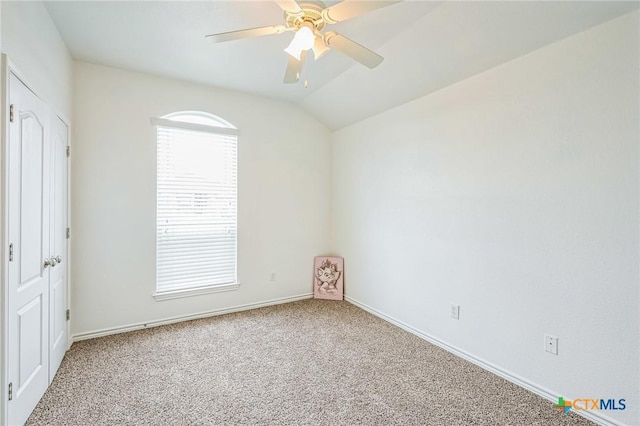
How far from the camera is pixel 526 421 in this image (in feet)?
5.91

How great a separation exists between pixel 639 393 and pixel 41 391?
3.68 metres

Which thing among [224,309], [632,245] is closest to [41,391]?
[224,309]

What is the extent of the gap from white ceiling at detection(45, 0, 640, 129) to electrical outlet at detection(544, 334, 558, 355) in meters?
2.01

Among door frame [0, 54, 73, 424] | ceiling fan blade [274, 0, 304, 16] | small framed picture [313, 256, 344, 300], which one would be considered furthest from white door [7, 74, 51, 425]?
small framed picture [313, 256, 344, 300]

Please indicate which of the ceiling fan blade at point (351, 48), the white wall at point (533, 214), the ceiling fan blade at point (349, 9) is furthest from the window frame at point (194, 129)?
the ceiling fan blade at point (349, 9)

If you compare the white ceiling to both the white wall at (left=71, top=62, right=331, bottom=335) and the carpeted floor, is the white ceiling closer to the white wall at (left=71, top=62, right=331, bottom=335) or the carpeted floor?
the white wall at (left=71, top=62, right=331, bottom=335)

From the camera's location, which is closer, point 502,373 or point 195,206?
point 502,373

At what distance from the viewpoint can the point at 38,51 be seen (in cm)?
194

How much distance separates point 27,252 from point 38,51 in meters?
1.32

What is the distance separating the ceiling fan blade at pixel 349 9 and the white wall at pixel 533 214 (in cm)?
140

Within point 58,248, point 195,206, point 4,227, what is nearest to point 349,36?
point 195,206

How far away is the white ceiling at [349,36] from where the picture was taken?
6.34ft

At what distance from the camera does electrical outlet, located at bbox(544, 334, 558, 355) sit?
2.00 metres

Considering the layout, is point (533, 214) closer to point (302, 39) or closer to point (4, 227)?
point (302, 39)
